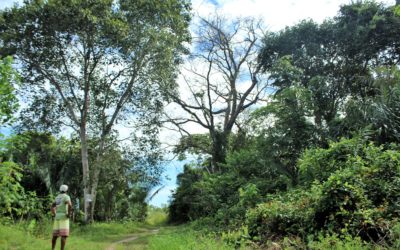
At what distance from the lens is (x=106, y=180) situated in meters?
22.5

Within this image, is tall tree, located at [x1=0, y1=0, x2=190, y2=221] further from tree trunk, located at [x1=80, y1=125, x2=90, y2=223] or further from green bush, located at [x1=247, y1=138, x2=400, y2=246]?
green bush, located at [x1=247, y1=138, x2=400, y2=246]

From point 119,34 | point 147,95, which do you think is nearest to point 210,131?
point 147,95

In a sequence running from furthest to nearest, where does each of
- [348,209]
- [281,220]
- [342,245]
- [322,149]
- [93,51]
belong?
[93,51]
[322,149]
[281,220]
[348,209]
[342,245]

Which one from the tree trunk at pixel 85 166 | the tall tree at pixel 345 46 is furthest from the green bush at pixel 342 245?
the tree trunk at pixel 85 166

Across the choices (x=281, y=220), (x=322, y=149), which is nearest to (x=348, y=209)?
(x=281, y=220)

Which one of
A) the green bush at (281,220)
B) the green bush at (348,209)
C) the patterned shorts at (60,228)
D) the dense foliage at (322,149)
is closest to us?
the green bush at (348,209)

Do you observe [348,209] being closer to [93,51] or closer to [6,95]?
[6,95]

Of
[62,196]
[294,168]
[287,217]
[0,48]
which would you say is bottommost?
[287,217]

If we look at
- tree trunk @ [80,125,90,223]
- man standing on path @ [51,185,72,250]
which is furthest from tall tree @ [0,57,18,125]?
tree trunk @ [80,125,90,223]

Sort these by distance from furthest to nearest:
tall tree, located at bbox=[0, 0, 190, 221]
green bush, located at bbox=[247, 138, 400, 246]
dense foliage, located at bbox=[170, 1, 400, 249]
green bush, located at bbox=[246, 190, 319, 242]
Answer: tall tree, located at bbox=[0, 0, 190, 221], green bush, located at bbox=[246, 190, 319, 242], dense foliage, located at bbox=[170, 1, 400, 249], green bush, located at bbox=[247, 138, 400, 246]

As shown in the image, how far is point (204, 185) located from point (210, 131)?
24.3ft

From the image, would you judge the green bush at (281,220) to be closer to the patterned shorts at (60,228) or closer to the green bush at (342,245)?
the green bush at (342,245)

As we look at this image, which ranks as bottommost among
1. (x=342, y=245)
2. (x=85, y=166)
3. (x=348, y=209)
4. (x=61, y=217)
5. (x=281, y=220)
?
(x=342, y=245)

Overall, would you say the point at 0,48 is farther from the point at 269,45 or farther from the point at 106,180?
the point at 269,45
